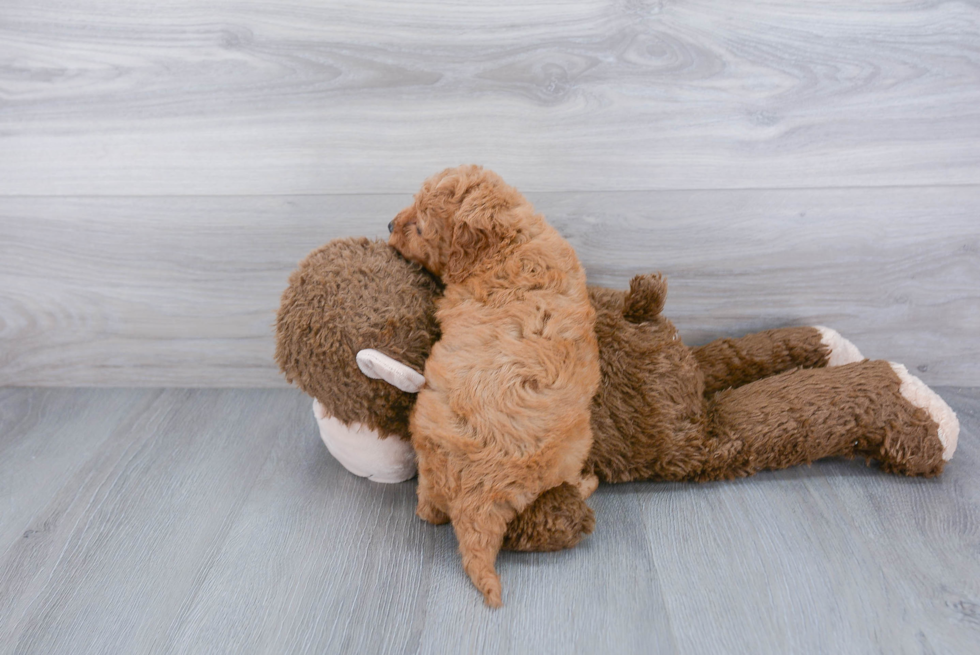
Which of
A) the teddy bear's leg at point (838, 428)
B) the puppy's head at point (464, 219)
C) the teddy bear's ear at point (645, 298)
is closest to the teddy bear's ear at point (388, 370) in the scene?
the puppy's head at point (464, 219)

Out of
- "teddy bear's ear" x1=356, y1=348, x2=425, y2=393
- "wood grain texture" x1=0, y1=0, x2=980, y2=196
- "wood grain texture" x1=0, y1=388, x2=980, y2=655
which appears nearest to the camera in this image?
"wood grain texture" x1=0, y1=388, x2=980, y2=655

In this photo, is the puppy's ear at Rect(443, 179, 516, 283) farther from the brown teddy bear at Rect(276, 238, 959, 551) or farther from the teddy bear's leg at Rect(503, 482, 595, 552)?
the teddy bear's leg at Rect(503, 482, 595, 552)

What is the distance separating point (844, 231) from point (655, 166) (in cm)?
34

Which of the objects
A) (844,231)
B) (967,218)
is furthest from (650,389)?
(967,218)

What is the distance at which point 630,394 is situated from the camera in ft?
2.97

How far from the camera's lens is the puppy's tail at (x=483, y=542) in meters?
0.74

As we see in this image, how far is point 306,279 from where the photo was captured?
0.86 meters

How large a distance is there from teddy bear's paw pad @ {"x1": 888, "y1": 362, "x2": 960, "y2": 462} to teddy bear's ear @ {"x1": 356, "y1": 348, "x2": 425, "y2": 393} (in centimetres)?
71

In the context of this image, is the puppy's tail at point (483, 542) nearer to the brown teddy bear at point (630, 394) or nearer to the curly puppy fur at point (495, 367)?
the curly puppy fur at point (495, 367)

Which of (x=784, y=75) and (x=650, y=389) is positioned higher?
(x=784, y=75)

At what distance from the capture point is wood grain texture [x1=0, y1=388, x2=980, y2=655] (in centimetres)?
71

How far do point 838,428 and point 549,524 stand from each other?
0.45 meters

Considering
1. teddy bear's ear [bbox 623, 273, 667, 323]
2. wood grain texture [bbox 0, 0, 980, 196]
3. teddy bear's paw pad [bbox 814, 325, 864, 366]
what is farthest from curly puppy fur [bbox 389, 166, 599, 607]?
teddy bear's paw pad [bbox 814, 325, 864, 366]

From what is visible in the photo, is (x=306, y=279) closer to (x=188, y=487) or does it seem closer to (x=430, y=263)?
(x=430, y=263)
